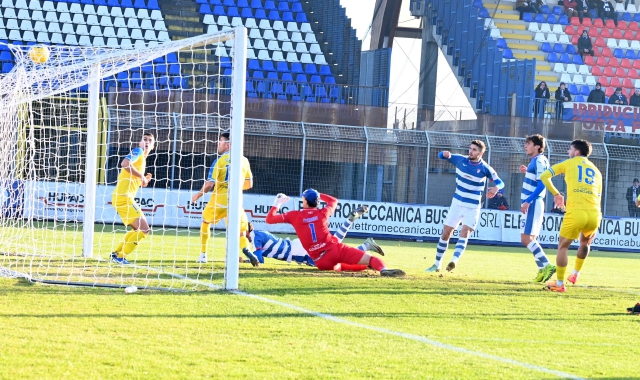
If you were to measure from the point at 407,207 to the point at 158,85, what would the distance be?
744cm

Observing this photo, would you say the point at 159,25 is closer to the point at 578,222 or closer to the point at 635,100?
the point at 635,100

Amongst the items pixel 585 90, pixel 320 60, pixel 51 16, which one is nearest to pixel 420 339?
pixel 320 60

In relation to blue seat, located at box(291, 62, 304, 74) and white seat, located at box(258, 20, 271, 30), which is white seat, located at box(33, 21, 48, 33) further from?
blue seat, located at box(291, 62, 304, 74)

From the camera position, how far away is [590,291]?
1091 cm

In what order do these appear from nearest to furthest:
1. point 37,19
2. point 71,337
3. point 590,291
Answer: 1. point 71,337
2. point 590,291
3. point 37,19

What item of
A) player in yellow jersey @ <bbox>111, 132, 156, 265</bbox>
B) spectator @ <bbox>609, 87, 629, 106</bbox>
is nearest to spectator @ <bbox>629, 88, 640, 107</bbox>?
spectator @ <bbox>609, 87, 629, 106</bbox>

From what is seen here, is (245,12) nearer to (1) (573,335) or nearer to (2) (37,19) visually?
(2) (37,19)

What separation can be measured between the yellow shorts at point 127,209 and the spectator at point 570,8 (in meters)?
26.4

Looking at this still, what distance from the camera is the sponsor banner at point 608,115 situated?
2427 cm

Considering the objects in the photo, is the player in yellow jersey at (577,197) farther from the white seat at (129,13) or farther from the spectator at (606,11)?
the spectator at (606,11)

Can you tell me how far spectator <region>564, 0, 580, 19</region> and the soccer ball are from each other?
27.6 m

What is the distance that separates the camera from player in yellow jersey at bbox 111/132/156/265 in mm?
11352

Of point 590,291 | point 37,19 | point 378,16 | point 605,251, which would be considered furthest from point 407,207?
point 378,16

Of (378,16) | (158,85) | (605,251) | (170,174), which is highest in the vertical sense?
(378,16)
